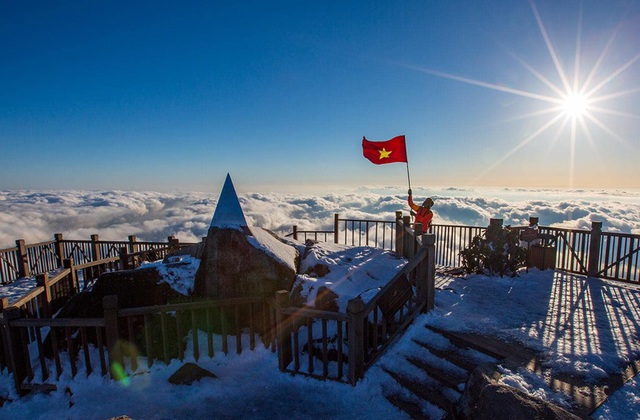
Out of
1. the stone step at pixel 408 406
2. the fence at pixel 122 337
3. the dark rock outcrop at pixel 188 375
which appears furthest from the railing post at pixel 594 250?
the dark rock outcrop at pixel 188 375

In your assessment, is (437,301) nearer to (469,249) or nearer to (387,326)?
(387,326)

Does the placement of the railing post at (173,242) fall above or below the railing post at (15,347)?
above

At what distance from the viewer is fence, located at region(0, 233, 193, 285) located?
1220 cm

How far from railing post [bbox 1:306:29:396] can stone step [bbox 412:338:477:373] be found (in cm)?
712

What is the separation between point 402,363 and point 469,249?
5.69 metres

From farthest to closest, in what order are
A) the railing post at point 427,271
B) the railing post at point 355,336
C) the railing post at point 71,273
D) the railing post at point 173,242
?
the railing post at point 173,242
the railing post at point 71,273
the railing post at point 427,271
the railing post at point 355,336

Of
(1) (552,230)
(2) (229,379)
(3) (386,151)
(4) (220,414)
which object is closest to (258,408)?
(4) (220,414)

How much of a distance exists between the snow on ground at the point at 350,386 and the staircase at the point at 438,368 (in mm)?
80

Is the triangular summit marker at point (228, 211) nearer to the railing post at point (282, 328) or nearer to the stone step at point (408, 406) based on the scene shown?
the railing post at point (282, 328)

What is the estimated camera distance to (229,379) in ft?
17.1

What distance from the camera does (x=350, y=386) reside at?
4.77 m

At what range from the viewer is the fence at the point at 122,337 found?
5289 mm

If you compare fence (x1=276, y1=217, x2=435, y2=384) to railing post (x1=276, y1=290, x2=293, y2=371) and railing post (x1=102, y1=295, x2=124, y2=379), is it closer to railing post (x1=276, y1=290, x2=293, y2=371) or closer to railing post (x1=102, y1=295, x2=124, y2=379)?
railing post (x1=276, y1=290, x2=293, y2=371)

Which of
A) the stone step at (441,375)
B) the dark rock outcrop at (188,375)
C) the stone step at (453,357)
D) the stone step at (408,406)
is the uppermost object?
the stone step at (453,357)
